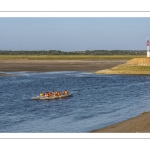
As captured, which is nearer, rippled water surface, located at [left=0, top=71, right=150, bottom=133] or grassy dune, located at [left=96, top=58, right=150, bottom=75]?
rippled water surface, located at [left=0, top=71, right=150, bottom=133]

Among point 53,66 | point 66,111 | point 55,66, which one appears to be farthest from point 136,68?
point 66,111

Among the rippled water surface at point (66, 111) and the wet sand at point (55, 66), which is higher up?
the wet sand at point (55, 66)

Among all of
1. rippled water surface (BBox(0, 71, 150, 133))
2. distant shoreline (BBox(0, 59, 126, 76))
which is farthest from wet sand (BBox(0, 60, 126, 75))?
rippled water surface (BBox(0, 71, 150, 133))

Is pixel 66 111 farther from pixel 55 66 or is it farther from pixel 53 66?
pixel 53 66

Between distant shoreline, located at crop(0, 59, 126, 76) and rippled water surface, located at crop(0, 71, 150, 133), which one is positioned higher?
distant shoreline, located at crop(0, 59, 126, 76)

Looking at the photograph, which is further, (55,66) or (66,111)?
(55,66)

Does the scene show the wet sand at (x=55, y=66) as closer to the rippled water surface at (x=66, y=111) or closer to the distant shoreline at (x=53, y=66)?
the distant shoreline at (x=53, y=66)

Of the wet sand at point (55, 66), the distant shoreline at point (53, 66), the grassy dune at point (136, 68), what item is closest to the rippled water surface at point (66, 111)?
the grassy dune at point (136, 68)

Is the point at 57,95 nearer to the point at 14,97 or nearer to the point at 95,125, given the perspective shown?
the point at 14,97

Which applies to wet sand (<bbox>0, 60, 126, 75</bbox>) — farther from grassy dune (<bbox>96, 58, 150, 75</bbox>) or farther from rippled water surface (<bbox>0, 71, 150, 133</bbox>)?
rippled water surface (<bbox>0, 71, 150, 133</bbox>)
